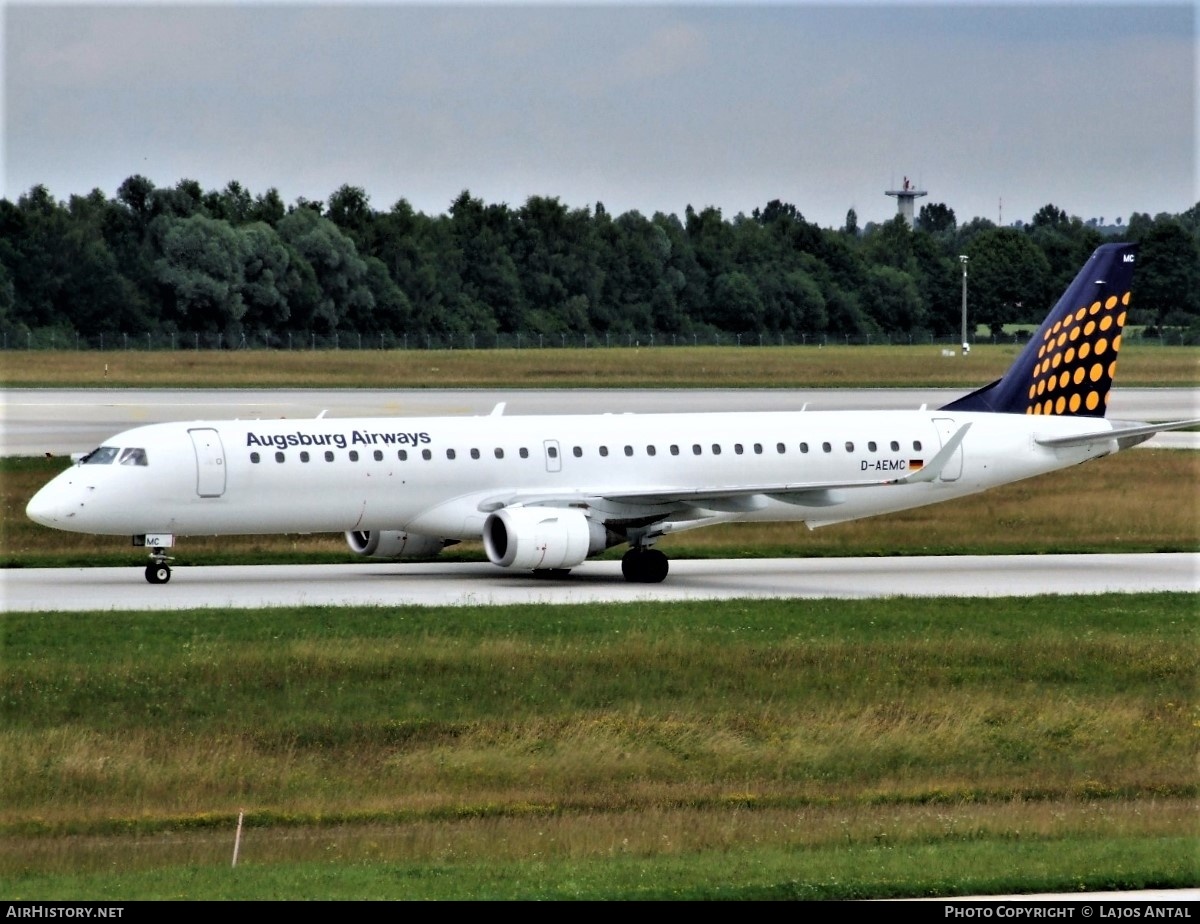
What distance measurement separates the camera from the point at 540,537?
124 ft

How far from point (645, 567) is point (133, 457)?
1007 cm

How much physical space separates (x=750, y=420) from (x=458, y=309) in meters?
106

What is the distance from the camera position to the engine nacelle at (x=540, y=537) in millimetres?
37581

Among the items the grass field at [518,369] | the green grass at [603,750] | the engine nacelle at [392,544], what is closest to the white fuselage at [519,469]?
the engine nacelle at [392,544]

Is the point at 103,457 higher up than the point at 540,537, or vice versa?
the point at 103,457

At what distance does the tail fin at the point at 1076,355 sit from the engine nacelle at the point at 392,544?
12.7 m

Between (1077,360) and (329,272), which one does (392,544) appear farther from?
(329,272)

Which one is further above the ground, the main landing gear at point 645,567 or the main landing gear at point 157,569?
the main landing gear at point 157,569

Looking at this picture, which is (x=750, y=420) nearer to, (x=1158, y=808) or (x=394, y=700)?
(x=394, y=700)

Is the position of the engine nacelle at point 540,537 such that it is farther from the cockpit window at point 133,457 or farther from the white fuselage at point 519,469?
the cockpit window at point 133,457

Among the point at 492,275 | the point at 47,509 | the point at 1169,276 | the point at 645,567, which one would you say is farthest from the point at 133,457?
the point at 1169,276

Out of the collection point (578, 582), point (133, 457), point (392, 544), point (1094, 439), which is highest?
point (133, 457)

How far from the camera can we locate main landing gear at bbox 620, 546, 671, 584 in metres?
39.6

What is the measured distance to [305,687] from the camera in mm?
Answer: 27391
